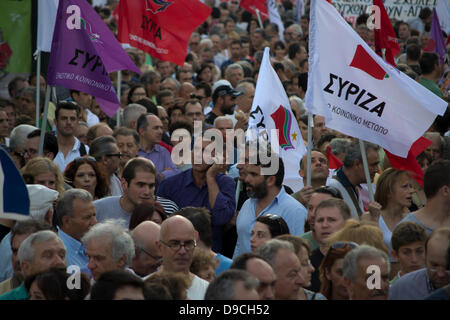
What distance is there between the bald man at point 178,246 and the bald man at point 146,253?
257 millimetres

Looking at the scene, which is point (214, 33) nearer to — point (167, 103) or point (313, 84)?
point (167, 103)

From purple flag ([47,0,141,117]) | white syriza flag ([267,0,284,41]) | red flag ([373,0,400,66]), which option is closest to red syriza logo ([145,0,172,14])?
purple flag ([47,0,141,117])

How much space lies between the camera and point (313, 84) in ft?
27.6

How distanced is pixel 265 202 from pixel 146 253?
1.62 meters

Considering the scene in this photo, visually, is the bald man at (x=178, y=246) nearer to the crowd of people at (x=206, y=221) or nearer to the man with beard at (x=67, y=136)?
the crowd of people at (x=206, y=221)

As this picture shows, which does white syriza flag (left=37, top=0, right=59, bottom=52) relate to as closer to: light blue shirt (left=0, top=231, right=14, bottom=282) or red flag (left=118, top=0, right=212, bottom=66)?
red flag (left=118, top=0, right=212, bottom=66)

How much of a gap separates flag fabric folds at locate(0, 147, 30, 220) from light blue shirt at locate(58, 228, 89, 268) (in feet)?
6.10

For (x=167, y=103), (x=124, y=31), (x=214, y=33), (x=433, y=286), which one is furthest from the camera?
(x=214, y=33)

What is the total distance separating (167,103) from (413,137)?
21.6 ft

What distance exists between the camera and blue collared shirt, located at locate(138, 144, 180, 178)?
1071 cm

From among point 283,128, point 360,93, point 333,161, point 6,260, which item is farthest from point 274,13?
point 6,260

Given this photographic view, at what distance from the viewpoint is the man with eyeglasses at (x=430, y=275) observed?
594 cm
